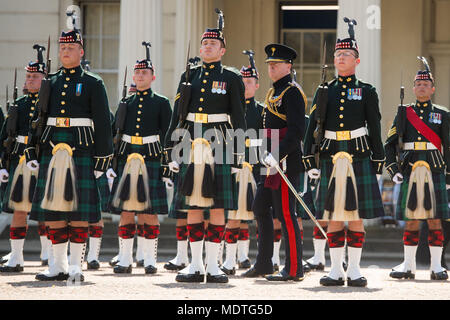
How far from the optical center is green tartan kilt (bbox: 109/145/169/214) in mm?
10422

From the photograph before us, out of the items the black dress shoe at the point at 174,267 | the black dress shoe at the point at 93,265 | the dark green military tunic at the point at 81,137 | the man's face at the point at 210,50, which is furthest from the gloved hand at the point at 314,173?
the black dress shoe at the point at 93,265

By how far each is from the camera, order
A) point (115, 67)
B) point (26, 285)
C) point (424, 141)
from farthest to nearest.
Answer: point (115, 67), point (424, 141), point (26, 285)

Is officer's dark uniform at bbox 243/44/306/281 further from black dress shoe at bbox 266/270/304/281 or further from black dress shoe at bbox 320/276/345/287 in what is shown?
black dress shoe at bbox 320/276/345/287

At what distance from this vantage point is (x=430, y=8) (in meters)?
18.2

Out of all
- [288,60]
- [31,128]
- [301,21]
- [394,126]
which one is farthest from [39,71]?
[301,21]

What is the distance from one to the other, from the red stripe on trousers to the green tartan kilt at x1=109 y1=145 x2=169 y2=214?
1.80 metres

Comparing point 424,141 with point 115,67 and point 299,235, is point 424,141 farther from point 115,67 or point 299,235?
point 115,67

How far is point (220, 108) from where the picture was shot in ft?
29.6

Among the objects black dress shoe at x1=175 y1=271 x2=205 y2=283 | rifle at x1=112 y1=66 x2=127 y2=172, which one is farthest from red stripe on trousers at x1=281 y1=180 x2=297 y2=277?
rifle at x1=112 y1=66 x2=127 y2=172

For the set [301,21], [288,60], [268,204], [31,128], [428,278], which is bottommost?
[428,278]

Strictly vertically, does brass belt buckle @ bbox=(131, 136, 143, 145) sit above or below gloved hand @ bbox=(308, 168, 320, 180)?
above

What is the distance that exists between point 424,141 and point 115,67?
8.84 meters

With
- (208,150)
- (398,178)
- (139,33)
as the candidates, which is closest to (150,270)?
(208,150)

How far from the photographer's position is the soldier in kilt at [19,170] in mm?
10227
